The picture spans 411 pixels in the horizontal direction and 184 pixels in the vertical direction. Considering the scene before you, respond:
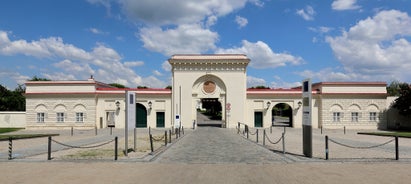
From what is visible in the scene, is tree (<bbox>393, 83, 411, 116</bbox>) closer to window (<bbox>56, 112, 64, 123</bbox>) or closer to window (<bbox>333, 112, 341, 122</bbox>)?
window (<bbox>333, 112, 341, 122</bbox>)

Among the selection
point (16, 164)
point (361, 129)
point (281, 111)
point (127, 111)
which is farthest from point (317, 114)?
point (281, 111)

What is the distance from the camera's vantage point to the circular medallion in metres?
37.8

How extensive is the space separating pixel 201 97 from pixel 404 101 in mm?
22277

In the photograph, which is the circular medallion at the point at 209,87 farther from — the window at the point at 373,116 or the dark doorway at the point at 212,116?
the window at the point at 373,116

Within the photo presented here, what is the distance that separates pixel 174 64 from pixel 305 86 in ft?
82.8

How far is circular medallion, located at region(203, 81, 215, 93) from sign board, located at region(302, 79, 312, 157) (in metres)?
24.4

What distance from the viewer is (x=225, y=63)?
122 feet

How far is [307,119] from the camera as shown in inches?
520

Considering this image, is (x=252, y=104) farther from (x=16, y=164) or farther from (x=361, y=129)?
(x=16, y=164)

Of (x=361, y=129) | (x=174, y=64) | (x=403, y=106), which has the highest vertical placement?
(x=174, y=64)

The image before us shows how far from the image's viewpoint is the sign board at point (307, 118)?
12.8 meters

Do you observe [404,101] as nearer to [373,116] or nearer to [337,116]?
[373,116]

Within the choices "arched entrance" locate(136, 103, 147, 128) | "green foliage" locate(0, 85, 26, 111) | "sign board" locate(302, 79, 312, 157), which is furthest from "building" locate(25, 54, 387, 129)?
"green foliage" locate(0, 85, 26, 111)

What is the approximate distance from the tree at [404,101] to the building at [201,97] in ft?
5.14
